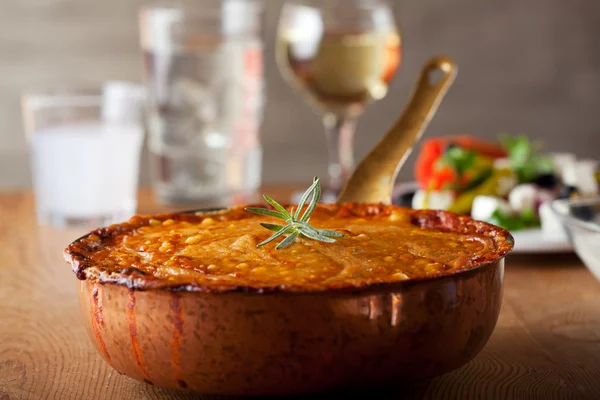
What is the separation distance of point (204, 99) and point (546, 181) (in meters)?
0.67

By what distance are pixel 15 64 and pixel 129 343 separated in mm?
2230

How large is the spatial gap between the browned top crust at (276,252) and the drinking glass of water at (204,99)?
92 centimetres

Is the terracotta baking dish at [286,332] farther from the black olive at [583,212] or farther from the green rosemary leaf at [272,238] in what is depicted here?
the black olive at [583,212]

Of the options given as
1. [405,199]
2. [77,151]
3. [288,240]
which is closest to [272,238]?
[288,240]

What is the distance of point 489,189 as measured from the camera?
1496mm

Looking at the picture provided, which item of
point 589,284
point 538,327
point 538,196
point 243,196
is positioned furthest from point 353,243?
point 243,196

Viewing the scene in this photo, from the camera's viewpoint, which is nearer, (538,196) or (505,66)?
(538,196)

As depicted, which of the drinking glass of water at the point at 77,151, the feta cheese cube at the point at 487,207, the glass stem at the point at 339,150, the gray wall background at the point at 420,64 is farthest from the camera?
the gray wall background at the point at 420,64

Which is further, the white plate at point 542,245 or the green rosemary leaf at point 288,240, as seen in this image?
the white plate at point 542,245

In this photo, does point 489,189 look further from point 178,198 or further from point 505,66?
point 505,66

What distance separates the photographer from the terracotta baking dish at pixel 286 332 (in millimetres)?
605

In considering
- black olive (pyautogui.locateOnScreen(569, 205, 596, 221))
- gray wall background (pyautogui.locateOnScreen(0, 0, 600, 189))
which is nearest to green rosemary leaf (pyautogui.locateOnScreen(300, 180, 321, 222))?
black olive (pyautogui.locateOnScreen(569, 205, 596, 221))

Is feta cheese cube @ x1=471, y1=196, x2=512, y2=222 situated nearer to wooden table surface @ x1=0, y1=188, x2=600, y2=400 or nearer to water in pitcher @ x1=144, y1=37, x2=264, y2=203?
wooden table surface @ x1=0, y1=188, x2=600, y2=400

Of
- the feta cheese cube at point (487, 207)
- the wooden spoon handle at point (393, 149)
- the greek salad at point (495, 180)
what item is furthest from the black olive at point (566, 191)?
the wooden spoon handle at point (393, 149)
